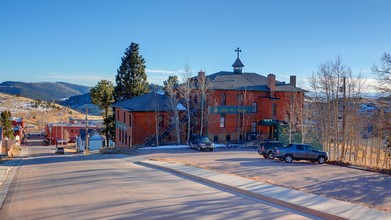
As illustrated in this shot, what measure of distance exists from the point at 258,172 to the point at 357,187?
566 centimetres

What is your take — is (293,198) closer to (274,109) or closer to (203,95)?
(203,95)

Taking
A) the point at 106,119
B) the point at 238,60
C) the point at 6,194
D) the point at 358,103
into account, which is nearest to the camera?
the point at 6,194

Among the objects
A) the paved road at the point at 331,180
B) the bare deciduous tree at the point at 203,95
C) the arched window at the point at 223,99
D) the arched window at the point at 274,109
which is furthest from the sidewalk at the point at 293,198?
the arched window at the point at 274,109

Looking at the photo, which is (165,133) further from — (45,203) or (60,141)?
(60,141)

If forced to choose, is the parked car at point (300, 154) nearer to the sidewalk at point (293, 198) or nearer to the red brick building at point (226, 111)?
the sidewalk at point (293, 198)

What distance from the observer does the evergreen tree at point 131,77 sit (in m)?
60.2

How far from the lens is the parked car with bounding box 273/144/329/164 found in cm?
2705

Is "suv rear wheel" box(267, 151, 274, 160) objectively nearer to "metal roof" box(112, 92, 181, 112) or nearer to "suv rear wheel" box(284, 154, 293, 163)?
"suv rear wheel" box(284, 154, 293, 163)

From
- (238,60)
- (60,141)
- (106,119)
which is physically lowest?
(60,141)

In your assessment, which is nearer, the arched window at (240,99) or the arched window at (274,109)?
the arched window at (240,99)

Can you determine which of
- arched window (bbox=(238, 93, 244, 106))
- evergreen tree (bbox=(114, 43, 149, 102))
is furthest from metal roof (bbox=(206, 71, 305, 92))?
evergreen tree (bbox=(114, 43, 149, 102))

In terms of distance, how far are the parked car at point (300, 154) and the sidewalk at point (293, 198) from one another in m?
9.26

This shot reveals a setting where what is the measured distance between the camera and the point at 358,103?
36.5 m

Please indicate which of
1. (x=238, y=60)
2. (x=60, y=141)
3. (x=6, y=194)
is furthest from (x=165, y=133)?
(x=60, y=141)
